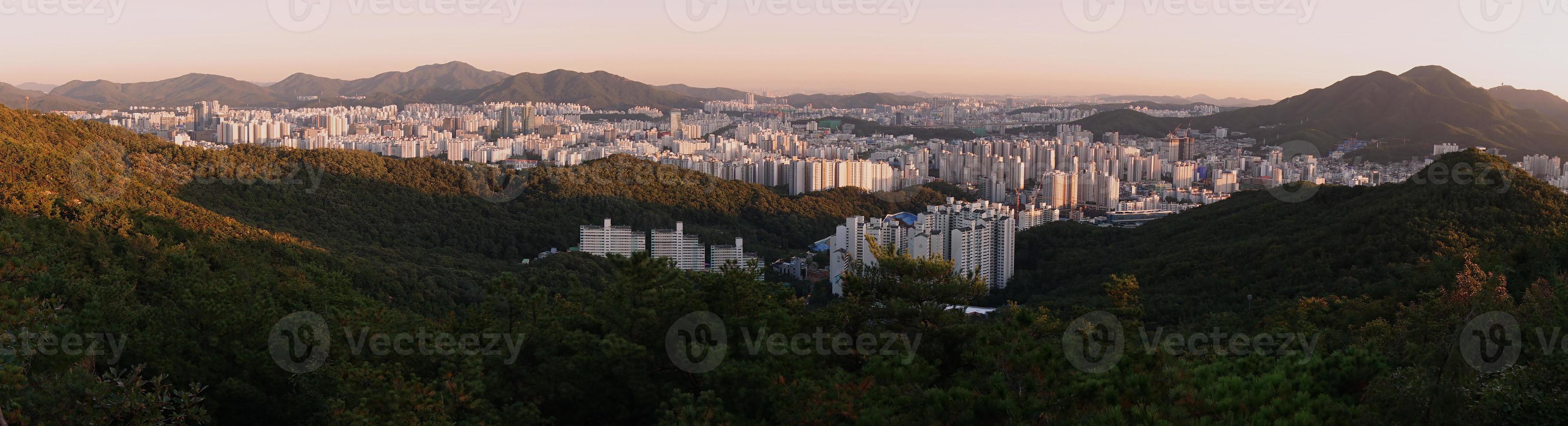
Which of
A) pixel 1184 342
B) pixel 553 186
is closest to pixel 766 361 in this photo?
pixel 1184 342

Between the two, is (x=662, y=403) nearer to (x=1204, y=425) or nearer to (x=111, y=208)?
(x=1204, y=425)

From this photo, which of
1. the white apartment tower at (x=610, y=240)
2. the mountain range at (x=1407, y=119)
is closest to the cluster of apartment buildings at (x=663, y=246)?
the white apartment tower at (x=610, y=240)

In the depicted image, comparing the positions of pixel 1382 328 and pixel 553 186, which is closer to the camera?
pixel 1382 328

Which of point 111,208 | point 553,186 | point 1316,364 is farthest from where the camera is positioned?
point 553,186

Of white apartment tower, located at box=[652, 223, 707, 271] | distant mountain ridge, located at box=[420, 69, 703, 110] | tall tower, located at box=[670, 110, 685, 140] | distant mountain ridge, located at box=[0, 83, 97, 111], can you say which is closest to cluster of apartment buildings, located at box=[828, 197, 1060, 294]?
white apartment tower, located at box=[652, 223, 707, 271]

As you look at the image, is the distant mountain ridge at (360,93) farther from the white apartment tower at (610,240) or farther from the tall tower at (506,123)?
the white apartment tower at (610,240)

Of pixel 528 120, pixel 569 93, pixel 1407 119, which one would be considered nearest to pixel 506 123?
pixel 528 120
